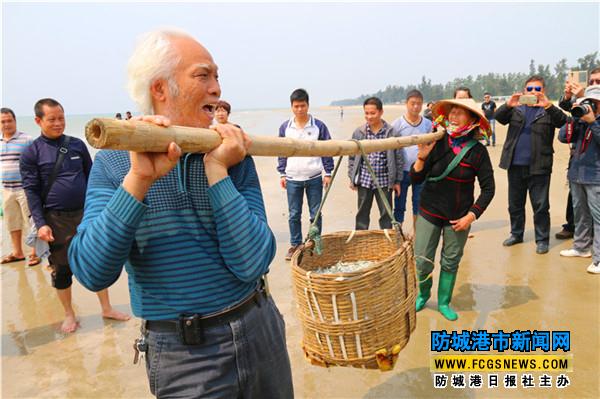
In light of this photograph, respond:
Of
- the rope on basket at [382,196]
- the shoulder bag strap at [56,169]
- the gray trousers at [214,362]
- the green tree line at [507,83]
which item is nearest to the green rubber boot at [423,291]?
the rope on basket at [382,196]

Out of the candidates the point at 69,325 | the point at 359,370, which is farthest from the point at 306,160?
the point at 69,325

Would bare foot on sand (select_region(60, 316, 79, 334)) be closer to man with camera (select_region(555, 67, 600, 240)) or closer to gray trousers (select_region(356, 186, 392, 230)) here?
gray trousers (select_region(356, 186, 392, 230))

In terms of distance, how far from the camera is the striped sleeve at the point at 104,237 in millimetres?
1280

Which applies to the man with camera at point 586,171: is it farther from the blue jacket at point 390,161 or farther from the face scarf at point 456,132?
the blue jacket at point 390,161

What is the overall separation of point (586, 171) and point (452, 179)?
92.6 inches

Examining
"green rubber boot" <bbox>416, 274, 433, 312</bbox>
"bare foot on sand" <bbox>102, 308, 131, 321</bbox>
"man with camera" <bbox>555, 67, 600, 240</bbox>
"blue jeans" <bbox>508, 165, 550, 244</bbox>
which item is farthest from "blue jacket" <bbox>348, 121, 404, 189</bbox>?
"bare foot on sand" <bbox>102, 308, 131, 321</bbox>

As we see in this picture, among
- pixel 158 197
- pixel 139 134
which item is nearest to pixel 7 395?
pixel 158 197

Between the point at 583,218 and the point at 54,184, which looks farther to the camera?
the point at 583,218

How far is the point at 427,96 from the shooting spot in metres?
108

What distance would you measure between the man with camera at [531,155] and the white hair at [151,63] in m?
4.88

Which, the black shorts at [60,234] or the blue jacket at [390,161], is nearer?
the black shorts at [60,234]

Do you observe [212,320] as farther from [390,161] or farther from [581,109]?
[581,109]

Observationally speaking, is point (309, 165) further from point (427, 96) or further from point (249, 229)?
point (427, 96)

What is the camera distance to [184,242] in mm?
1455
